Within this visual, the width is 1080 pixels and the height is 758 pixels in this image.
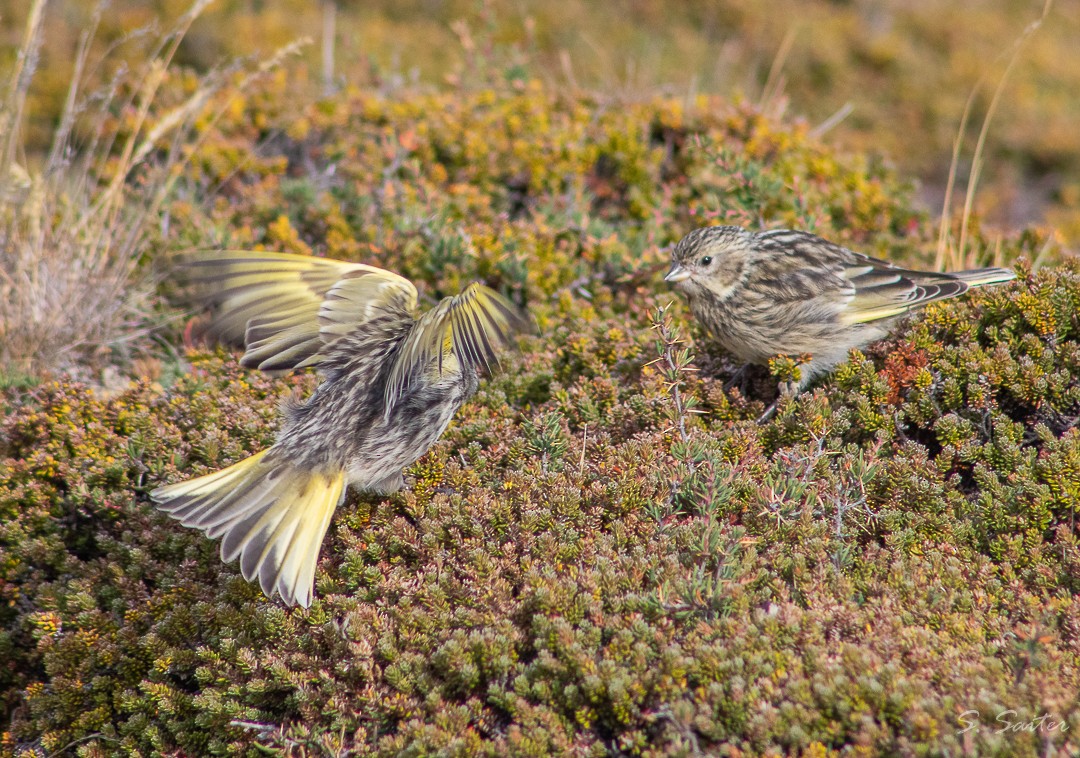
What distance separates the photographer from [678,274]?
17.5ft

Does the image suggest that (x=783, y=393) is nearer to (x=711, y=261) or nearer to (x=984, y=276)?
(x=711, y=261)

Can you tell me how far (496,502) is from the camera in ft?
14.2

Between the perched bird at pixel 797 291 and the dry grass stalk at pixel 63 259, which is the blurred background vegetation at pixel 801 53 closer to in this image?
the dry grass stalk at pixel 63 259

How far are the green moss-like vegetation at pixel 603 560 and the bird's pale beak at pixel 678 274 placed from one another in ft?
1.37

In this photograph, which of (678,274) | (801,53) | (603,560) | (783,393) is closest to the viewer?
(603,560)

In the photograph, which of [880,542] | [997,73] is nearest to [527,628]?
[880,542]

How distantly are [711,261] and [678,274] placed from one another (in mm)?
206

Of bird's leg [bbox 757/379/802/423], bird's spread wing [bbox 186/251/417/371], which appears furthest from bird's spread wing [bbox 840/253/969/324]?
bird's spread wing [bbox 186/251/417/371]

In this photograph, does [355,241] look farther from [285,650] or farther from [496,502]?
[285,650]

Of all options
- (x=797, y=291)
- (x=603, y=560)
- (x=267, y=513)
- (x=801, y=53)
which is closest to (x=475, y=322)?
(x=603, y=560)

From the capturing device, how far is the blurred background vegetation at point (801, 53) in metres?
11.8

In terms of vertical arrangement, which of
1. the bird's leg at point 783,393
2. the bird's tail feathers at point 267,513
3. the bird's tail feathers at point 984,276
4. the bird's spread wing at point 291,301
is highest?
the bird's tail feathers at point 984,276

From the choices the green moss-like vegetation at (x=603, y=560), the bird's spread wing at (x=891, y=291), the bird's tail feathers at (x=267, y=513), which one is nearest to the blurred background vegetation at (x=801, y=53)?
the bird's spread wing at (x=891, y=291)

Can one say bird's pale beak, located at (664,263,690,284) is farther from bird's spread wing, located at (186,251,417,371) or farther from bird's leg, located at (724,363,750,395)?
bird's spread wing, located at (186,251,417,371)
